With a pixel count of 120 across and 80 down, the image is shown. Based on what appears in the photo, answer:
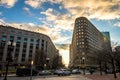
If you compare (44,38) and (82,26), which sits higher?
(82,26)

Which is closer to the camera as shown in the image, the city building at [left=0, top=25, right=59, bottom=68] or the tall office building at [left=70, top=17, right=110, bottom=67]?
the city building at [left=0, top=25, right=59, bottom=68]

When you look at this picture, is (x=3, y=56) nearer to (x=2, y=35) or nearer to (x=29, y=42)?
(x=2, y=35)

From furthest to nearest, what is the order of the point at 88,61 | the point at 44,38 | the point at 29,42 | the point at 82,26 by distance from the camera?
the point at 82,26 → the point at 88,61 → the point at 44,38 → the point at 29,42

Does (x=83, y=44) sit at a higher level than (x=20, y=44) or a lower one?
higher

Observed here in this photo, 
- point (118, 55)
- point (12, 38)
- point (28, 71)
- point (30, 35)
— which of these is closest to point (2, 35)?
point (12, 38)

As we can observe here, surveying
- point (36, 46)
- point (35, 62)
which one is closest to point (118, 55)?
point (35, 62)

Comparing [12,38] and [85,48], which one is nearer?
[12,38]

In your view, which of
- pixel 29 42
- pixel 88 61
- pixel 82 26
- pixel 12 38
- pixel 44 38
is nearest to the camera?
pixel 12 38

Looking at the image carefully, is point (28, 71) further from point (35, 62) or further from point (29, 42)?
point (29, 42)

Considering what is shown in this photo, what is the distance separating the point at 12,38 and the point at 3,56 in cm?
1180

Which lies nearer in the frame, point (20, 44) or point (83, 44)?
→ point (20, 44)

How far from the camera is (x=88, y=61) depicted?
11200 cm

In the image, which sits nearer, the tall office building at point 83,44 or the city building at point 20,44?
the city building at point 20,44

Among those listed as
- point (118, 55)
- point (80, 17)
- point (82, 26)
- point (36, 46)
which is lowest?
point (118, 55)
